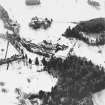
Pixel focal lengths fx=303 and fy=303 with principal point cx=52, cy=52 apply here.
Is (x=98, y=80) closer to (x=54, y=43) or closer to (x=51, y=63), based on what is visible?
(x=51, y=63)

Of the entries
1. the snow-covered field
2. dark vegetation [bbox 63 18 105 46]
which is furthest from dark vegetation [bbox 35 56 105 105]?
dark vegetation [bbox 63 18 105 46]

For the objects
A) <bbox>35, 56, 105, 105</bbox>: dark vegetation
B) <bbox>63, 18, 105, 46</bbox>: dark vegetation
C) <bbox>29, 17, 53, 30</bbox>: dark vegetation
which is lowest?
<bbox>35, 56, 105, 105</bbox>: dark vegetation

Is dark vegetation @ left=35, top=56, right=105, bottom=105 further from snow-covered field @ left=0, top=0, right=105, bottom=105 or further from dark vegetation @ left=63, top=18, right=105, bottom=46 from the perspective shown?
dark vegetation @ left=63, top=18, right=105, bottom=46

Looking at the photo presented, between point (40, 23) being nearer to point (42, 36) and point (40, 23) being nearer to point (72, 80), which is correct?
point (42, 36)

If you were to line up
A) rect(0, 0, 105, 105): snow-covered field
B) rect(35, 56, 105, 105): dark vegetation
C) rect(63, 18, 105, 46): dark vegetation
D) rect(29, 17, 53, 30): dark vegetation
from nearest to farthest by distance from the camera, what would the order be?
rect(35, 56, 105, 105): dark vegetation
rect(0, 0, 105, 105): snow-covered field
rect(63, 18, 105, 46): dark vegetation
rect(29, 17, 53, 30): dark vegetation

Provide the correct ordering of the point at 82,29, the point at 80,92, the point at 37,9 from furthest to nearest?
the point at 37,9
the point at 82,29
the point at 80,92

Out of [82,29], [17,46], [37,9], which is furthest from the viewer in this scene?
[37,9]

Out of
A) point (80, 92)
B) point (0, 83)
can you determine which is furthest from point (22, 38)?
point (80, 92)
